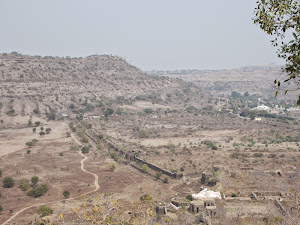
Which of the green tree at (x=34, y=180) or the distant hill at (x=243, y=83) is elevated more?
the distant hill at (x=243, y=83)

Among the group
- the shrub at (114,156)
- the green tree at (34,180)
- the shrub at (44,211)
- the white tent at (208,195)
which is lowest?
the shrub at (114,156)

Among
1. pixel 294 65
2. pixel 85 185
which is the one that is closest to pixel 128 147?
pixel 85 185

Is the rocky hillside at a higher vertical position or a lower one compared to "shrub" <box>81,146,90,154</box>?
higher

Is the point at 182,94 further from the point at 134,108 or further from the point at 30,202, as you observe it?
the point at 30,202

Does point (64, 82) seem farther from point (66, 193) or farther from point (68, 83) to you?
point (66, 193)

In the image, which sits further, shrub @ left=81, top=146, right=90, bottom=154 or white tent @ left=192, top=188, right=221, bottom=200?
shrub @ left=81, top=146, right=90, bottom=154

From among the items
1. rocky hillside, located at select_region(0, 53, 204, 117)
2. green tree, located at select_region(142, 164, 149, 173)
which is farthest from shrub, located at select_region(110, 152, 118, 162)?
rocky hillside, located at select_region(0, 53, 204, 117)

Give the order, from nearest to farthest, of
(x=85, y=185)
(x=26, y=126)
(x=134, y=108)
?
1. (x=85, y=185)
2. (x=26, y=126)
3. (x=134, y=108)

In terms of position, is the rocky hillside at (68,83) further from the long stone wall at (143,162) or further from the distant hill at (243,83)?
the distant hill at (243,83)

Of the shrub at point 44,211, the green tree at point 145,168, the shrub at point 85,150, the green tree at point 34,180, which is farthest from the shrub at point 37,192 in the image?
the shrub at point 85,150

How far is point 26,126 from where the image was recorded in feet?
190

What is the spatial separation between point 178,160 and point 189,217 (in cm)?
1804

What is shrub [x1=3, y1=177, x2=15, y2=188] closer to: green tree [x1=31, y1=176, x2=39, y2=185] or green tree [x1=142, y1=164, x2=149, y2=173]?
green tree [x1=31, y1=176, x2=39, y2=185]

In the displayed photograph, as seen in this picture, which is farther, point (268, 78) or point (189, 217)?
point (268, 78)
